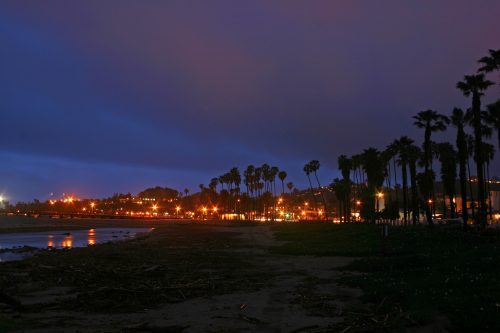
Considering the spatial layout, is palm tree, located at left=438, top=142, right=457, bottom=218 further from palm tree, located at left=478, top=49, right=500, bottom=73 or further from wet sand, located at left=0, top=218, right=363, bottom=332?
wet sand, located at left=0, top=218, right=363, bottom=332

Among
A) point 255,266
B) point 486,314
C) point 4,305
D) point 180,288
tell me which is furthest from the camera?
point 255,266

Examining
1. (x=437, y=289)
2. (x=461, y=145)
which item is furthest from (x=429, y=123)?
(x=437, y=289)

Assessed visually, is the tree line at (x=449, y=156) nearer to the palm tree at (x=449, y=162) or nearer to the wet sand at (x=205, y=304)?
the palm tree at (x=449, y=162)

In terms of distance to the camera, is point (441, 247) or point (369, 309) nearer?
point (369, 309)

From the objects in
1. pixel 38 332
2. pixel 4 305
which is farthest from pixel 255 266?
pixel 38 332

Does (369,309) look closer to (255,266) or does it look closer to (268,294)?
(268,294)

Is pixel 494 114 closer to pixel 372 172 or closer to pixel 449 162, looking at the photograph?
pixel 449 162

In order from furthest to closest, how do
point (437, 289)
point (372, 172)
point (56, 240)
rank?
point (372, 172) → point (56, 240) → point (437, 289)

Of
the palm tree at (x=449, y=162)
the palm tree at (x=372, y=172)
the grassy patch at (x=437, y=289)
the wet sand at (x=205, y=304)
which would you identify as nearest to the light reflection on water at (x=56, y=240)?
the wet sand at (x=205, y=304)

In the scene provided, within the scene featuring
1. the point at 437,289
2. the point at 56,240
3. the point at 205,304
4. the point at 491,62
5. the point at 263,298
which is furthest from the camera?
the point at 56,240

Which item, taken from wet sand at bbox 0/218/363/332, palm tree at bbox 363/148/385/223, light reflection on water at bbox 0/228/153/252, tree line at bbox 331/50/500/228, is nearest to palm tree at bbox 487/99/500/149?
tree line at bbox 331/50/500/228

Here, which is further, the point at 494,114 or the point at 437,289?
the point at 494,114

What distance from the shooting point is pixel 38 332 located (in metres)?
10.8

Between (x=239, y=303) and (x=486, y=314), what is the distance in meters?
7.25
